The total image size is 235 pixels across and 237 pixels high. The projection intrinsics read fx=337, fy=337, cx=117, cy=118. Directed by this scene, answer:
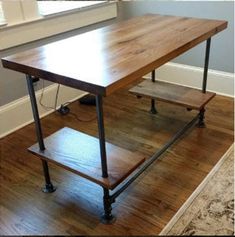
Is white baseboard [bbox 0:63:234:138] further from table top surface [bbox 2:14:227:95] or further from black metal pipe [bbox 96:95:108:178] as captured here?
black metal pipe [bbox 96:95:108:178]

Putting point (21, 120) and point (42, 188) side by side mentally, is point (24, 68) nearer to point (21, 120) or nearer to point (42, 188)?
point (42, 188)

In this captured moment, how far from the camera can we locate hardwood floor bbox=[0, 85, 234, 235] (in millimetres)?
1693

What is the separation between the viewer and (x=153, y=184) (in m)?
1.96

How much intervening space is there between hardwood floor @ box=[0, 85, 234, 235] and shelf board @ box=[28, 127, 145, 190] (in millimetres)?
250

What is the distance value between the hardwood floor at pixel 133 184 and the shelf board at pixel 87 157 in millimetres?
250

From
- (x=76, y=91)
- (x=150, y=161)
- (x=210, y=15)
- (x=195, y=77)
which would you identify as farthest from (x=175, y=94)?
(x=76, y=91)

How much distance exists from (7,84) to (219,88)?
70.8 inches

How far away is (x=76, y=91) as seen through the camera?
3062 mm

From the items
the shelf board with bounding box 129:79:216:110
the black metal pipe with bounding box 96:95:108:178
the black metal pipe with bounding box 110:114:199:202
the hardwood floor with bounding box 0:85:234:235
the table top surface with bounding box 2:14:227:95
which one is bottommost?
the hardwood floor with bounding box 0:85:234:235

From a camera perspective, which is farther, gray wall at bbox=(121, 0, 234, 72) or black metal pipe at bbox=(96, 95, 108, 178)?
gray wall at bbox=(121, 0, 234, 72)

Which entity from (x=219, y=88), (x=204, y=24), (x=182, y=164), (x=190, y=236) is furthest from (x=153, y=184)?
(x=219, y=88)

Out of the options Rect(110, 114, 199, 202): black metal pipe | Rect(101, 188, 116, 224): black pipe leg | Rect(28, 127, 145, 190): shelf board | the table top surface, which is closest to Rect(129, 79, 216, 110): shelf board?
Rect(110, 114, 199, 202): black metal pipe

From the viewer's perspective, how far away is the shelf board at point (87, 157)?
161 centimetres

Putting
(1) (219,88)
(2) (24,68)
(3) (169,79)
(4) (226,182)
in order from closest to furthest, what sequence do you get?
(2) (24,68), (4) (226,182), (1) (219,88), (3) (169,79)
